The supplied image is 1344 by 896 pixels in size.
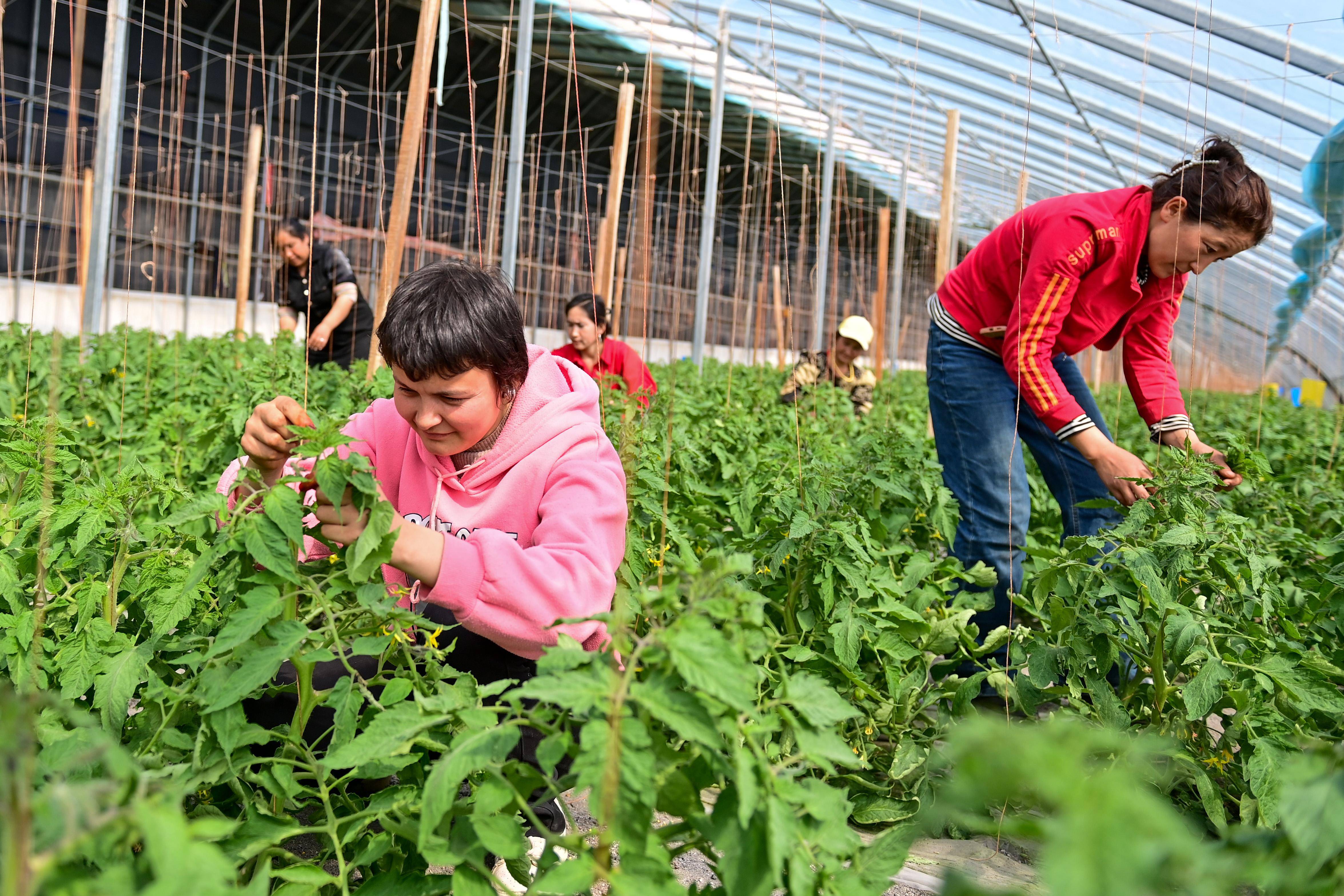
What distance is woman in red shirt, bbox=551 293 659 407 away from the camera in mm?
4125

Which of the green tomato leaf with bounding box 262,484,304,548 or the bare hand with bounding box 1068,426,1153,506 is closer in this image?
the green tomato leaf with bounding box 262,484,304,548

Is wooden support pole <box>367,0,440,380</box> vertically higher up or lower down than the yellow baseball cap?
higher up

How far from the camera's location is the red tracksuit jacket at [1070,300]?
231 cm

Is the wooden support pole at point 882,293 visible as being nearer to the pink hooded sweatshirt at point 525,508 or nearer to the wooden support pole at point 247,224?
the wooden support pole at point 247,224

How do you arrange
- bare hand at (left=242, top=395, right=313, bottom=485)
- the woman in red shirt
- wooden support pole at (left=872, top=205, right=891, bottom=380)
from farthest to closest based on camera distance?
wooden support pole at (left=872, top=205, right=891, bottom=380) < the woman in red shirt < bare hand at (left=242, top=395, right=313, bottom=485)

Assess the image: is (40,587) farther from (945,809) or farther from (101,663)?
(945,809)

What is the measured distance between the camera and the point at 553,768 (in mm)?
977

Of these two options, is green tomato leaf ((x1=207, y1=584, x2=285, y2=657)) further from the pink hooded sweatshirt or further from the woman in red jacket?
the woman in red jacket

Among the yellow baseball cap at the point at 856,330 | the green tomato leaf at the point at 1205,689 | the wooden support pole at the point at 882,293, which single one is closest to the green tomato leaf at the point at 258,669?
the green tomato leaf at the point at 1205,689

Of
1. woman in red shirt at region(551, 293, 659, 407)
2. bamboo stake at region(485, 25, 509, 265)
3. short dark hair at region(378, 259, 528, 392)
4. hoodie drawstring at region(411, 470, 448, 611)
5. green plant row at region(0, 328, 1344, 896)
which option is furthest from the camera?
woman in red shirt at region(551, 293, 659, 407)

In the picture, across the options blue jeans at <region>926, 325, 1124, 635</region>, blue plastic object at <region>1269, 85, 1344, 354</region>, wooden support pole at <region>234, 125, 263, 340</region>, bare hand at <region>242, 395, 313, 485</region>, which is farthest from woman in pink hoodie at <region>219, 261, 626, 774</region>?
blue plastic object at <region>1269, 85, 1344, 354</region>

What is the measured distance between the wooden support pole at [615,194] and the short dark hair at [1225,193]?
2.61 m

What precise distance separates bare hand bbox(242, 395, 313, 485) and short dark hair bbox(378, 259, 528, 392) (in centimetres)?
17

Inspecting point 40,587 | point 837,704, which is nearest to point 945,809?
point 837,704
